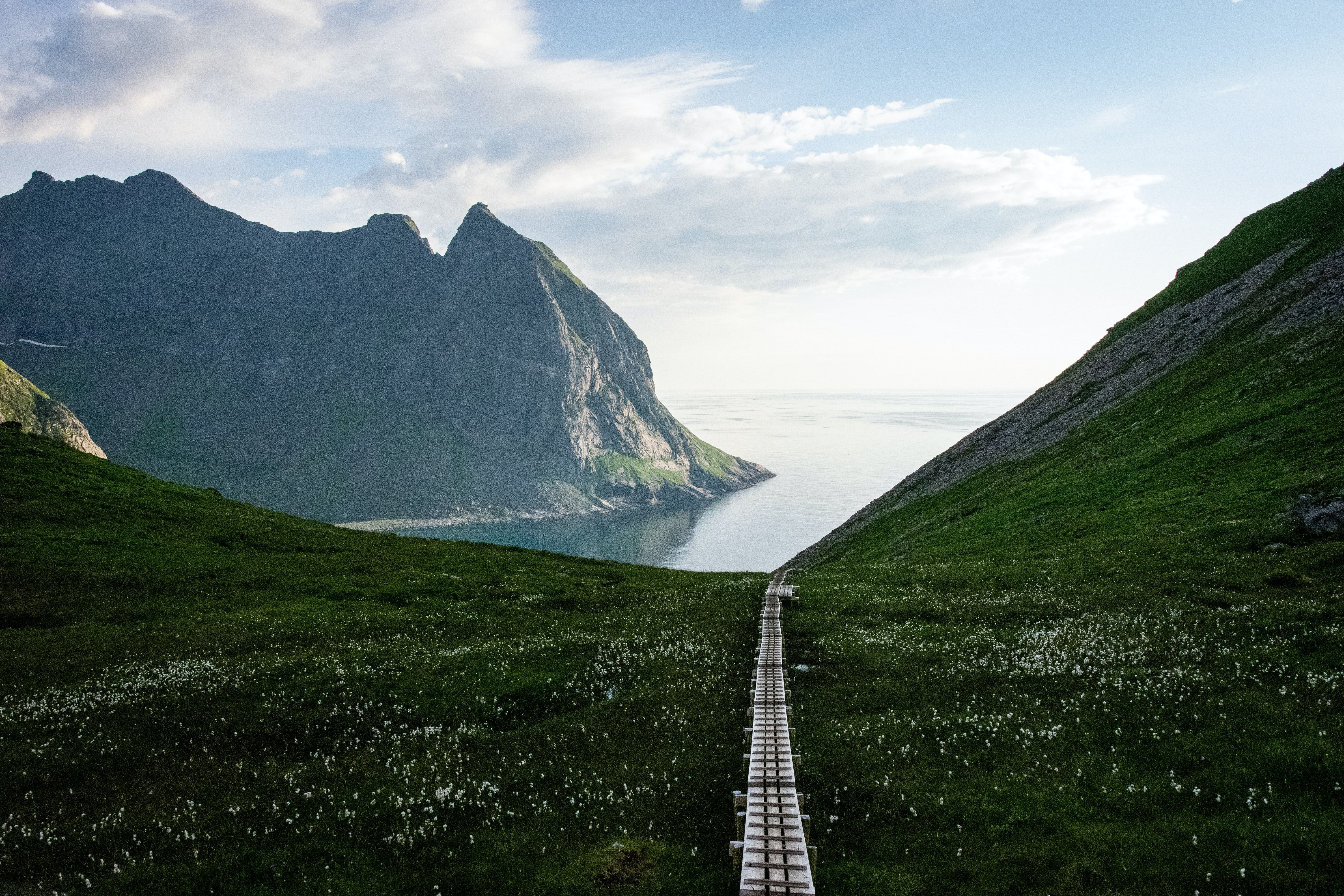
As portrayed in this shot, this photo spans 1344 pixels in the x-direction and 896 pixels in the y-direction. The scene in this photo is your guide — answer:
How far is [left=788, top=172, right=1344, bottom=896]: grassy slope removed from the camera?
11648mm

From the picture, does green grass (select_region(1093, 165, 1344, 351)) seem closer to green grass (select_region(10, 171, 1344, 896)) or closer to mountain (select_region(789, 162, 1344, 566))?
mountain (select_region(789, 162, 1344, 566))

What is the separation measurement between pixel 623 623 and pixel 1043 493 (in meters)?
46.1

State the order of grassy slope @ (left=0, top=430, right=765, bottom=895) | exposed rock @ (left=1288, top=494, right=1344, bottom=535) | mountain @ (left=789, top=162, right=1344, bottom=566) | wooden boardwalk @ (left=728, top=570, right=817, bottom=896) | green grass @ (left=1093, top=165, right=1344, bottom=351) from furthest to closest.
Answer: green grass @ (left=1093, top=165, right=1344, bottom=351), mountain @ (left=789, top=162, right=1344, bottom=566), exposed rock @ (left=1288, top=494, right=1344, bottom=535), grassy slope @ (left=0, top=430, right=765, bottom=895), wooden boardwalk @ (left=728, top=570, right=817, bottom=896)

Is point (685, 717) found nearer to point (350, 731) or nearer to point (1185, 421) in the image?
point (350, 731)

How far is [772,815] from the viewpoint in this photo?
44.5ft

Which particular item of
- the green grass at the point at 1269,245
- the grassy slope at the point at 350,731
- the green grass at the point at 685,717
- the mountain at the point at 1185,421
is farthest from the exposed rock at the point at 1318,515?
the green grass at the point at 1269,245

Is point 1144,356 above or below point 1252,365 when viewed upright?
above

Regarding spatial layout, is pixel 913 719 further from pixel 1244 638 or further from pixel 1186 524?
pixel 1186 524

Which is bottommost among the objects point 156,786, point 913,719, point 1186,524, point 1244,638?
point 156,786

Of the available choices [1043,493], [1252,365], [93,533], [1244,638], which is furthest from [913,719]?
[1252,365]

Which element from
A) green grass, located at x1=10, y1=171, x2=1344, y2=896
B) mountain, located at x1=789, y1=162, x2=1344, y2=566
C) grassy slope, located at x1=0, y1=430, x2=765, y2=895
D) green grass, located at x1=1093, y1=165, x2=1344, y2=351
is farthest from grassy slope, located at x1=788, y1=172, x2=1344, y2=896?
green grass, located at x1=1093, y1=165, x2=1344, y2=351

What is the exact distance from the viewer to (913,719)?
19.2 meters

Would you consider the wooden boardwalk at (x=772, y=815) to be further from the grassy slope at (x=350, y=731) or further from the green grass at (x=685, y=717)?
the grassy slope at (x=350, y=731)

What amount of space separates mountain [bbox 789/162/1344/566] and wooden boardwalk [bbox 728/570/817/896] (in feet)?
103
